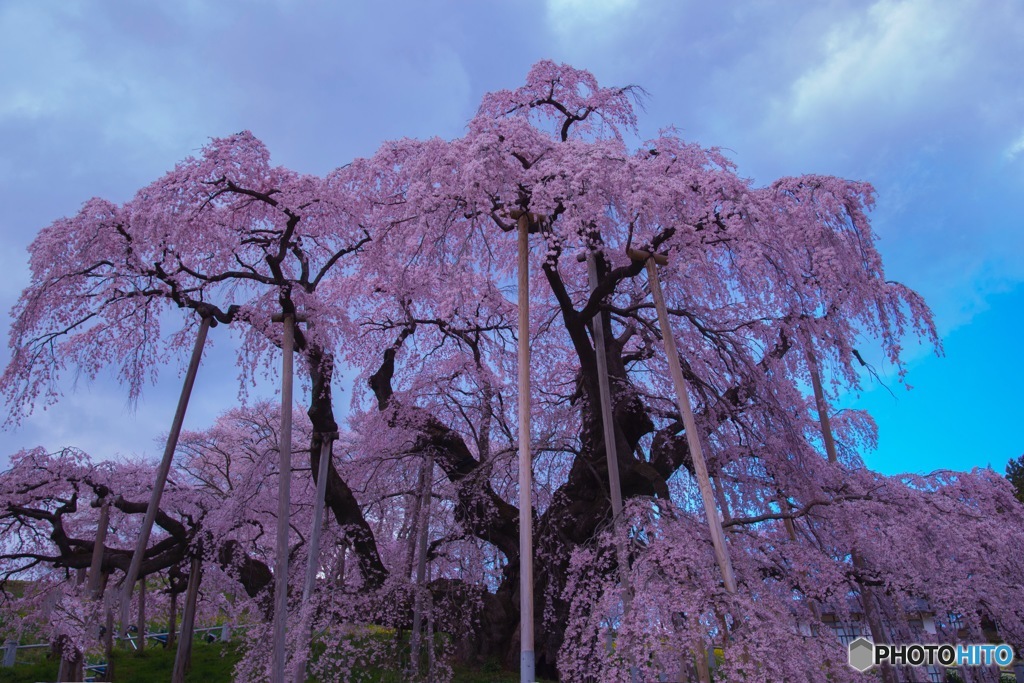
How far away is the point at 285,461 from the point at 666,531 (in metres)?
4.89

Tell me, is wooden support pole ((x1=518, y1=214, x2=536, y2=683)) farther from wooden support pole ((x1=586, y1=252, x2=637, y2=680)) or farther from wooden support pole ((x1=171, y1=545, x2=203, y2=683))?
wooden support pole ((x1=171, y1=545, x2=203, y2=683))

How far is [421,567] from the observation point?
1118 centimetres

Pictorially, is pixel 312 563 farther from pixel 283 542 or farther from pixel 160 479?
pixel 160 479

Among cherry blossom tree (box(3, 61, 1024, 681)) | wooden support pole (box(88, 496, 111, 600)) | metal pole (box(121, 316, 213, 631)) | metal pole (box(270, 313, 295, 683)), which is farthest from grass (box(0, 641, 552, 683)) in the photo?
metal pole (box(121, 316, 213, 631))

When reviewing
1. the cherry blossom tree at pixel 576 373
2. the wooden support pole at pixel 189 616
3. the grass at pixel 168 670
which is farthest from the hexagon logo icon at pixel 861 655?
the wooden support pole at pixel 189 616

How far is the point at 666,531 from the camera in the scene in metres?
7.61

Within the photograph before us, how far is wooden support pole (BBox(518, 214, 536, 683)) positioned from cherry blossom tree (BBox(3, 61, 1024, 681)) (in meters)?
0.88

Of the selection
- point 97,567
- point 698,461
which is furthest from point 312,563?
point 698,461

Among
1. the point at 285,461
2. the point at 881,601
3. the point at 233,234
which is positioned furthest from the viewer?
the point at 233,234

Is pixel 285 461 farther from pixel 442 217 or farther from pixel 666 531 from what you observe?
pixel 666 531

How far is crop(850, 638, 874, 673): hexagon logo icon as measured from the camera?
6758 mm

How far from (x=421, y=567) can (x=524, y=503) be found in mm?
5371

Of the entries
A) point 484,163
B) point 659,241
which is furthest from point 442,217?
point 659,241

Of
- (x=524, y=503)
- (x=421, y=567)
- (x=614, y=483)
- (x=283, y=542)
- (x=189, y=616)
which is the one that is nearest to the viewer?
(x=524, y=503)
